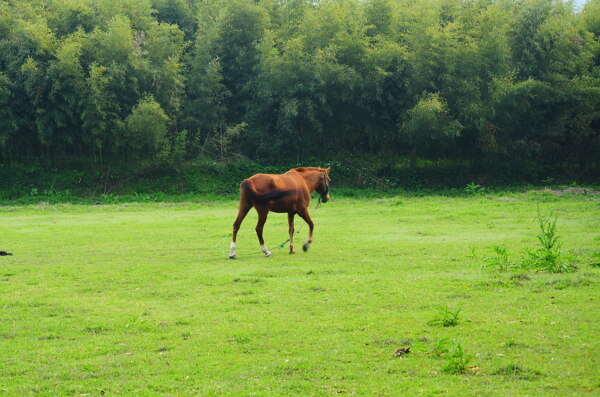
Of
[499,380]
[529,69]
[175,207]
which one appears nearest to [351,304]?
[499,380]

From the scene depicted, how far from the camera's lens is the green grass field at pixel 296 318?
5707 millimetres

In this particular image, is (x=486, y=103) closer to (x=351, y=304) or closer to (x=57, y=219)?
(x=57, y=219)

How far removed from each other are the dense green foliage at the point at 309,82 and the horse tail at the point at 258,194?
15.6 meters

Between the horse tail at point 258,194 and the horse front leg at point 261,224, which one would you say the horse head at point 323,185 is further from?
the horse front leg at point 261,224

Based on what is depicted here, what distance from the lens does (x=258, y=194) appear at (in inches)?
504

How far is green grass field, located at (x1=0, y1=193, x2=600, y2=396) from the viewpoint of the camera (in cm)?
571

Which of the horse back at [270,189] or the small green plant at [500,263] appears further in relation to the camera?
the horse back at [270,189]

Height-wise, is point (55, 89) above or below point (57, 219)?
above

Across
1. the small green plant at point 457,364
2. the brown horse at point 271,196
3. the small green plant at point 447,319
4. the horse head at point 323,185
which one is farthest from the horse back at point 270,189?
the small green plant at point 457,364

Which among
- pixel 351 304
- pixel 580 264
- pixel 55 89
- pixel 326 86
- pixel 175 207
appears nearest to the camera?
pixel 351 304

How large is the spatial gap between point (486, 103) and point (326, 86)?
7.20 meters

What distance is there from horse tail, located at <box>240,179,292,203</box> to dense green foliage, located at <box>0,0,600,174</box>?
15.6 meters

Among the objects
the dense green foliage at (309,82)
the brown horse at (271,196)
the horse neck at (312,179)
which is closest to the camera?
the brown horse at (271,196)

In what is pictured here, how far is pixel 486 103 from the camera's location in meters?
28.7
